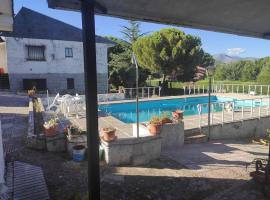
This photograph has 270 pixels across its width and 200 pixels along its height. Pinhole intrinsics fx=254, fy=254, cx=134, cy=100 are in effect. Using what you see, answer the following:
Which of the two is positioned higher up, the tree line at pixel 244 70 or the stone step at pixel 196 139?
the tree line at pixel 244 70

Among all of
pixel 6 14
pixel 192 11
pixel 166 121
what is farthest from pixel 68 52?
pixel 192 11

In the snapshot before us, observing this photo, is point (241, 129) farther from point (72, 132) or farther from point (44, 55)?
point (44, 55)

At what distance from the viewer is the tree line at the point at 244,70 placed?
46.3 metres

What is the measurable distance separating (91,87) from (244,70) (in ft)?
173

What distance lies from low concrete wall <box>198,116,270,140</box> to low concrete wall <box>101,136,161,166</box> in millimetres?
4182

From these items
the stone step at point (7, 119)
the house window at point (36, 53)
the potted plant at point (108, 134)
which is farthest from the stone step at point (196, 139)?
the house window at point (36, 53)

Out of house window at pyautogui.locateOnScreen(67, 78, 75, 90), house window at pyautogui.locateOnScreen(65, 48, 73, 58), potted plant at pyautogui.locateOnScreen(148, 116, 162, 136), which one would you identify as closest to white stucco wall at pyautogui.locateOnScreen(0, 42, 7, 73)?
house window at pyautogui.locateOnScreen(65, 48, 73, 58)

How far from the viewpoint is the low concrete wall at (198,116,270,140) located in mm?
11641

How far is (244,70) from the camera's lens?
50.6 meters

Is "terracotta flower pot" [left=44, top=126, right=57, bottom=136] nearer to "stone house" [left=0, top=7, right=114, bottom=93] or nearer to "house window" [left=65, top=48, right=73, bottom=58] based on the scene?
"stone house" [left=0, top=7, right=114, bottom=93]

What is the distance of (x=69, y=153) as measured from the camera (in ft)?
25.9

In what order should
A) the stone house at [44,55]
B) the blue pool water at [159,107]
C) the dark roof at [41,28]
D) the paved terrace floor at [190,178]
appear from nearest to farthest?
1. the paved terrace floor at [190,178]
2. the blue pool water at [159,107]
3. the stone house at [44,55]
4. the dark roof at [41,28]

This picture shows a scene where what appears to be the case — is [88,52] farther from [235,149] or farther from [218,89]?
[218,89]

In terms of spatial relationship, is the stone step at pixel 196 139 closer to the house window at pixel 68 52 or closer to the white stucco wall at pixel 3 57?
the house window at pixel 68 52
